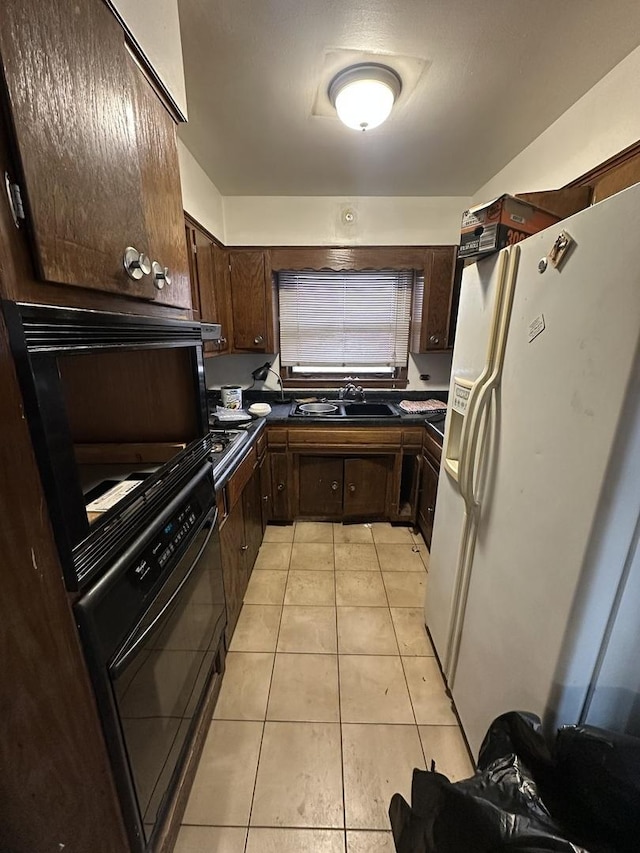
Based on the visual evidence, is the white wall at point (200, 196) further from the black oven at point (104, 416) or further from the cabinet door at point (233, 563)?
the cabinet door at point (233, 563)

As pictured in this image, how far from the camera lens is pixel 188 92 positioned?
1.43 m

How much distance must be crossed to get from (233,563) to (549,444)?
55.8 inches

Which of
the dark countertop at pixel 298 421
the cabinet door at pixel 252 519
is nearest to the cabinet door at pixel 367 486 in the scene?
the dark countertop at pixel 298 421

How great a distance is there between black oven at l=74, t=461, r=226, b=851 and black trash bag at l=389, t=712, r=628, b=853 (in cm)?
66

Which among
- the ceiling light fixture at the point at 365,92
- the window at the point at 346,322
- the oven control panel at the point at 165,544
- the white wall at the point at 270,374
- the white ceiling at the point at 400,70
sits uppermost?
the white ceiling at the point at 400,70

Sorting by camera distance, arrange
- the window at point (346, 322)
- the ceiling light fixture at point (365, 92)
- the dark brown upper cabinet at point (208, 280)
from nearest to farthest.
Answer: the ceiling light fixture at point (365, 92), the dark brown upper cabinet at point (208, 280), the window at point (346, 322)

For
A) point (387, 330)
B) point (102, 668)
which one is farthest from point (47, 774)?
point (387, 330)

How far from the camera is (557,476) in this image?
2.58 feet

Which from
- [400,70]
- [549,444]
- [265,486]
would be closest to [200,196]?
[400,70]

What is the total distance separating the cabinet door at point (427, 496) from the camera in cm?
222

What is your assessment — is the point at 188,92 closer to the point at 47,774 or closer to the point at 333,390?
the point at 333,390

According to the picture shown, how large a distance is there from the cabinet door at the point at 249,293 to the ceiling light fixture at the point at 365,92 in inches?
47.6

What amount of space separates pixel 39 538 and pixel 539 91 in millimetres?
2279

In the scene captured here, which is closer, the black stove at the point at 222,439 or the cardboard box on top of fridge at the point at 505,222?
the cardboard box on top of fridge at the point at 505,222
